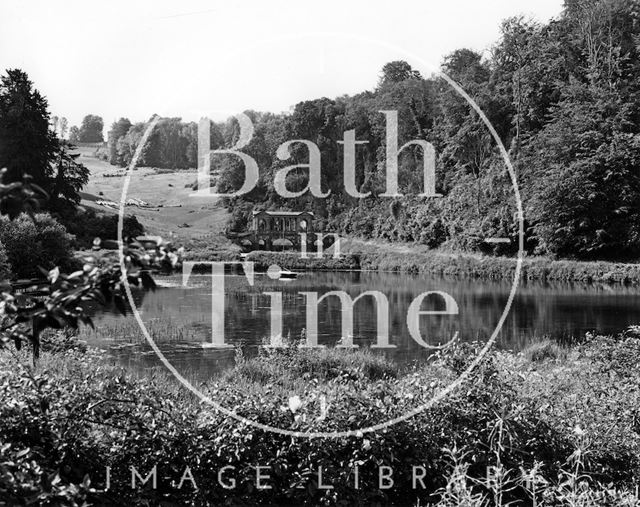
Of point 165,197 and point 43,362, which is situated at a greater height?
point 165,197

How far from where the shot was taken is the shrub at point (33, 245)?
1190 inches

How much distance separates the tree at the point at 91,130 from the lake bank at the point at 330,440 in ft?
531

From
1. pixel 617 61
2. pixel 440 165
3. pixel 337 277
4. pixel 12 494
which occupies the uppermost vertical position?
pixel 617 61

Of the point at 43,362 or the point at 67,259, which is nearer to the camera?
the point at 43,362

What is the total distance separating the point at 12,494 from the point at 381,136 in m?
82.6

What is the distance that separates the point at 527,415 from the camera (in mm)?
6477

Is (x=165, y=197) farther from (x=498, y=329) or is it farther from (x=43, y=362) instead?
(x=43, y=362)

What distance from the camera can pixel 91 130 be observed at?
15750 centimetres

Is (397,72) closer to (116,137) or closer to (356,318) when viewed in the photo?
(116,137)

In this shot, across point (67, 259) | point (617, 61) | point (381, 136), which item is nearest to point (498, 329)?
point (67, 259)

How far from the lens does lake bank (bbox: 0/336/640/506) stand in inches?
221

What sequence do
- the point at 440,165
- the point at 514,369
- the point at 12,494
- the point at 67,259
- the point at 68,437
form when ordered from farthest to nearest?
the point at 440,165, the point at 67,259, the point at 514,369, the point at 68,437, the point at 12,494

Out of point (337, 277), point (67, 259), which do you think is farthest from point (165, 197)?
point (67, 259)

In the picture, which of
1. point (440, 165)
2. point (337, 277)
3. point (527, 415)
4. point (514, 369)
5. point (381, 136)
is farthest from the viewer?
point (381, 136)
